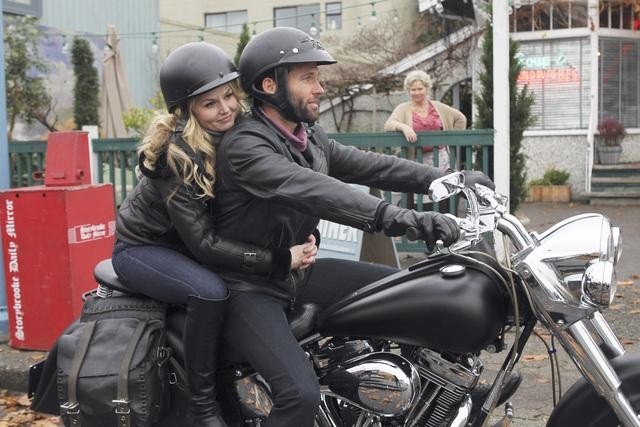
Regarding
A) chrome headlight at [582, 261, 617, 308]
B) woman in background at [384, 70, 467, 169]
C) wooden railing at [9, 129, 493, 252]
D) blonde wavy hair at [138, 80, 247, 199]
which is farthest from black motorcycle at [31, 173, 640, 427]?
woman in background at [384, 70, 467, 169]

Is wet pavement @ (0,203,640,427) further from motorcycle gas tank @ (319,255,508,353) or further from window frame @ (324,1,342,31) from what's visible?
window frame @ (324,1,342,31)

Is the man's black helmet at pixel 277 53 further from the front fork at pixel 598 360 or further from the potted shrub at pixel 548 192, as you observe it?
the potted shrub at pixel 548 192

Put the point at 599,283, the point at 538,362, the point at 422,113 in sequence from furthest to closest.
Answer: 1. the point at 422,113
2. the point at 538,362
3. the point at 599,283

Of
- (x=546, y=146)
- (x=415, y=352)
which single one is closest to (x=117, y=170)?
(x=415, y=352)

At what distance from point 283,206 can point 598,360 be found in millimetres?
1206

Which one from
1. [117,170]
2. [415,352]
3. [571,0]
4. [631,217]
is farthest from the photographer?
[571,0]

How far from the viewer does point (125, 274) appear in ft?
10.4

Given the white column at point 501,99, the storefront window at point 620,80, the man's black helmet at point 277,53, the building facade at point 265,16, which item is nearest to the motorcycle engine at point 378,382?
the man's black helmet at point 277,53

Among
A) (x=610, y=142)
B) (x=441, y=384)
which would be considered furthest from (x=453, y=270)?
(x=610, y=142)

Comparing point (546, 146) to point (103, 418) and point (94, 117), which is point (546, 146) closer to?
point (94, 117)

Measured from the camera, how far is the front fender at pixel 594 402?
2.62 meters

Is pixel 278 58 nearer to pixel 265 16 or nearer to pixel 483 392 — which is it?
pixel 483 392

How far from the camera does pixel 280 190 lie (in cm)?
279

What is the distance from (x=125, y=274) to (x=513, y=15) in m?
15.0
